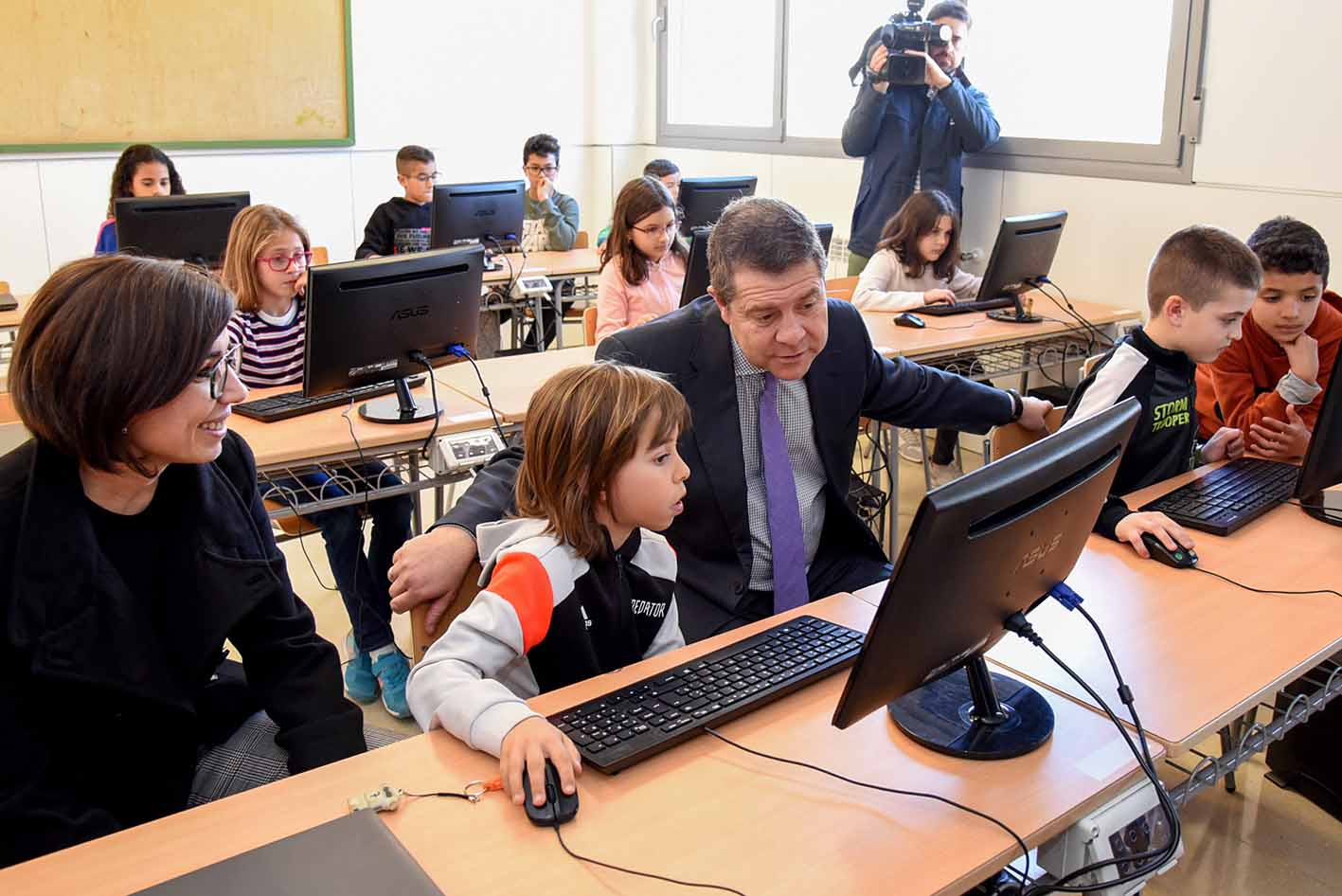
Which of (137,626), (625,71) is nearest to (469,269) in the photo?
(137,626)

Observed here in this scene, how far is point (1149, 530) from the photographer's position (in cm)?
183

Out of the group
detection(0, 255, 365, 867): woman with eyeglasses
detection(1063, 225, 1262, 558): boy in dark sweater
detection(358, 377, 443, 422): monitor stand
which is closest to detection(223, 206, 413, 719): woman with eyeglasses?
detection(358, 377, 443, 422): monitor stand

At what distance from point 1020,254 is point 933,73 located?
1168 millimetres

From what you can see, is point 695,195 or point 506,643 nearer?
point 506,643

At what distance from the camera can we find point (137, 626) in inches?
52.8

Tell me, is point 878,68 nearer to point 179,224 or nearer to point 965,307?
point 965,307

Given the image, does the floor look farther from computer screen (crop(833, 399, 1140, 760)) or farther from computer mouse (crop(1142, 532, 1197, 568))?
computer screen (crop(833, 399, 1140, 760))

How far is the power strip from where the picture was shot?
8.46 feet

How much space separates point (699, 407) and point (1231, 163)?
2992mm

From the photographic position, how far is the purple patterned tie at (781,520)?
1.93 m

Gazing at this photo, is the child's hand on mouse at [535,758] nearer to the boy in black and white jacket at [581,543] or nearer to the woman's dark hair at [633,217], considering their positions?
the boy in black and white jacket at [581,543]

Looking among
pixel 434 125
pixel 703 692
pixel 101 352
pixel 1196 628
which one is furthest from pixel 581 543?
pixel 434 125

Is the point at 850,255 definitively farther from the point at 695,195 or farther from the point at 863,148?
the point at 695,195

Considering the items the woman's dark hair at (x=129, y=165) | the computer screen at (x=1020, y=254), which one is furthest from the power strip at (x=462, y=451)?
the woman's dark hair at (x=129, y=165)
